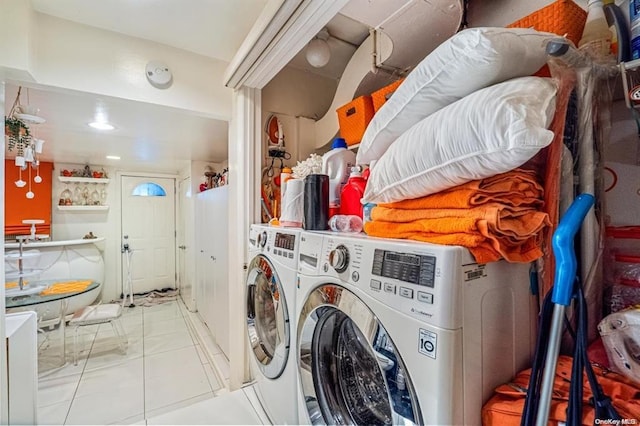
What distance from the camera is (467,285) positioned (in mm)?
563

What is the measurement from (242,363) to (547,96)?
79.1 inches

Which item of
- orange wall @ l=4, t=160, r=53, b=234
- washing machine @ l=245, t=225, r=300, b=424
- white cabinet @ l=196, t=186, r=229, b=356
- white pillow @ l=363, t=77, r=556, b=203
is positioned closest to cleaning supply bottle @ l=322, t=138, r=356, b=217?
washing machine @ l=245, t=225, r=300, b=424

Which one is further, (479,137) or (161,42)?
(161,42)

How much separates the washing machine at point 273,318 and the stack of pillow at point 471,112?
57cm

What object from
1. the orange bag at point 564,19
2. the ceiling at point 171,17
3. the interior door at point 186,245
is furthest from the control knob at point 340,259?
the interior door at point 186,245

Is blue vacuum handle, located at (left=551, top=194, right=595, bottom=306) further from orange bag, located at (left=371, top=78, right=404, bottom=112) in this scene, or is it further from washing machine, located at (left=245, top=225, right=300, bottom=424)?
orange bag, located at (left=371, top=78, right=404, bottom=112)

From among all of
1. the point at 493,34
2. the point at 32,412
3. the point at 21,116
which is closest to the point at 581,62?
the point at 493,34

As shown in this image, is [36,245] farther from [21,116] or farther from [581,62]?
[581,62]

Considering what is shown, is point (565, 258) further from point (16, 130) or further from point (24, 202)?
point (24, 202)

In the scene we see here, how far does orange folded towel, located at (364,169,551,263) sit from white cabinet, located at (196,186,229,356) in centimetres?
193

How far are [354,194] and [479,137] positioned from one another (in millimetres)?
703

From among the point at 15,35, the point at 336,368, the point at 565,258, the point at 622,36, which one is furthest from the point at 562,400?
the point at 15,35

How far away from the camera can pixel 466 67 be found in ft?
1.95

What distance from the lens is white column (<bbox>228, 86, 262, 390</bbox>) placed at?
1.75 m
